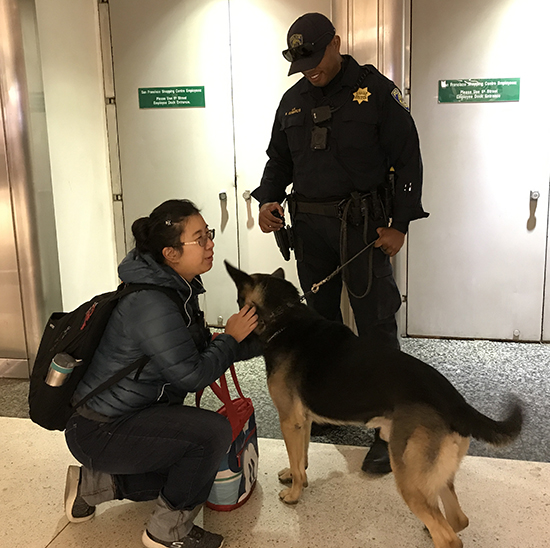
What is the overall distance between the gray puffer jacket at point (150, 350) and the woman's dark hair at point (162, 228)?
0.04 metres

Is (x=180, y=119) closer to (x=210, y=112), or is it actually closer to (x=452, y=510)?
(x=210, y=112)

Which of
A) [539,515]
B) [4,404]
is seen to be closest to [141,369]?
[539,515]

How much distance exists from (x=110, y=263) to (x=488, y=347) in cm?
274

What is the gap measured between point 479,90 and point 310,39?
68.6 inches

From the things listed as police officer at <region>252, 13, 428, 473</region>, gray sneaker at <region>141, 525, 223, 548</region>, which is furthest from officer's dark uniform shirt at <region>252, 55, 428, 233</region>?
gray sneaker at <region>141, 525, 223, 548</region>

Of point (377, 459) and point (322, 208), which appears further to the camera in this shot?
point (322, 208)

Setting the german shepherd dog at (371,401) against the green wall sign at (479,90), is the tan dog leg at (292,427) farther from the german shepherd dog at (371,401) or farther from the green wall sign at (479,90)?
the green wall sign at (479,90)

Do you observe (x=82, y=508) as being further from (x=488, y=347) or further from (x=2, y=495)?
(x=488, y=347)

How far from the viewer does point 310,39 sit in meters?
2.27

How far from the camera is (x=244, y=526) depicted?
197cm

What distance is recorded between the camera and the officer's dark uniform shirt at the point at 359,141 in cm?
237

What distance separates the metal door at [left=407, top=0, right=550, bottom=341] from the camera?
11.4 ft

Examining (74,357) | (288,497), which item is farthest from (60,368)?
(288,497)

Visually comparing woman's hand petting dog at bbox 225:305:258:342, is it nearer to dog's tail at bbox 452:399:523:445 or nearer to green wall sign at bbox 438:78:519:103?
dog's tail at bbox 452:399:523:445
